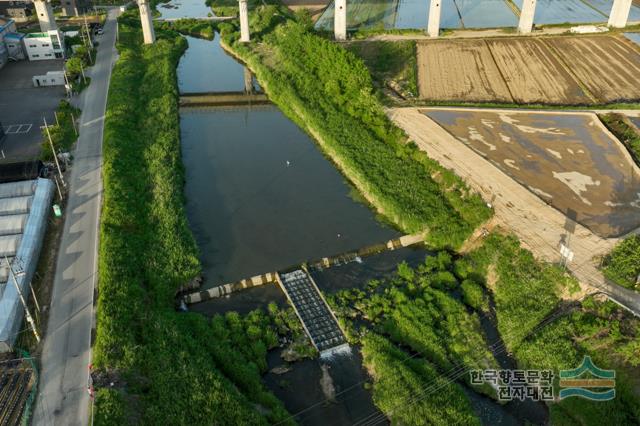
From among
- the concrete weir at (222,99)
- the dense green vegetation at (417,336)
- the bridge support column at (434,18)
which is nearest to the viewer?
the dense green vegetation at (417,336)

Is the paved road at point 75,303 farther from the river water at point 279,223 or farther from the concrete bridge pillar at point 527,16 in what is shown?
the concrete bridge pillar at point 527,16

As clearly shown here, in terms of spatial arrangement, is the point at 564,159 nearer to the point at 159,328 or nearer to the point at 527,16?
the point at 159,328

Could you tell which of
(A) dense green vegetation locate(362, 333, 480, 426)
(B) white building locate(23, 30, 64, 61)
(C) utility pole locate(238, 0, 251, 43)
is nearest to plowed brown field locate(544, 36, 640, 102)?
(C) utility pole locate(238, 0, 251, 43)

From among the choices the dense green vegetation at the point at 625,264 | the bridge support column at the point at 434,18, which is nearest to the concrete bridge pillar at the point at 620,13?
the bridge support column at the point at 434,18

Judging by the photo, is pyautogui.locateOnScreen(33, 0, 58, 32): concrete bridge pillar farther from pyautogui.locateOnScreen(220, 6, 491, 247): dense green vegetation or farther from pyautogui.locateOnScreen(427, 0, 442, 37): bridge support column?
pyautogui.locateOnScreen(427, 0, 442, 37): bridge support column

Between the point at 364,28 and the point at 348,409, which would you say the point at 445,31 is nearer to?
the point at 364,28

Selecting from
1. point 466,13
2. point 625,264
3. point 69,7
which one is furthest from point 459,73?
point 69,7

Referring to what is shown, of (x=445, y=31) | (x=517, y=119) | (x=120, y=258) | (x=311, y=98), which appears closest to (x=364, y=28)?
(x=445, y=31)
